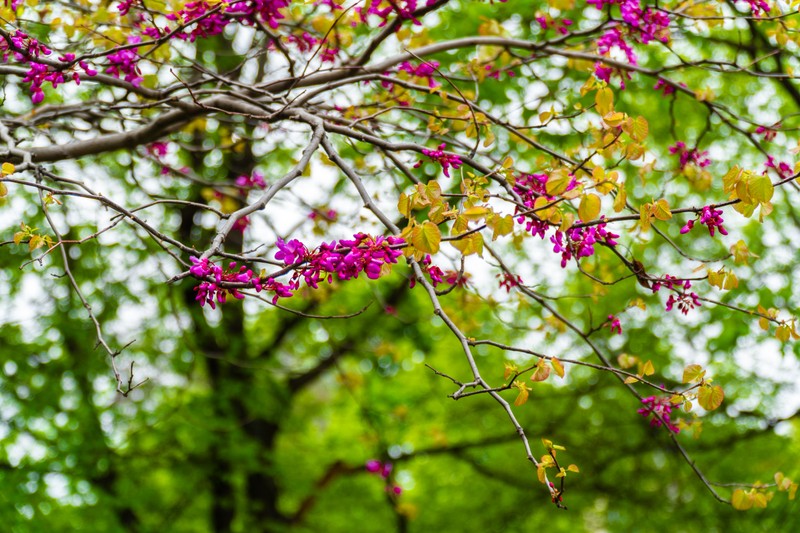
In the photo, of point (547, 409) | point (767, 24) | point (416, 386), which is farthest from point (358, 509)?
point (767, 24)

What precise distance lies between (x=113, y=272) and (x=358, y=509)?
3.75 meters

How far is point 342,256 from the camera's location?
82.2 inches

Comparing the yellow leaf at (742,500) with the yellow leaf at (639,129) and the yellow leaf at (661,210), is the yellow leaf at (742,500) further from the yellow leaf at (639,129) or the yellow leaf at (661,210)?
the yellow leaf at (639,129)

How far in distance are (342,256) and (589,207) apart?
676 mm

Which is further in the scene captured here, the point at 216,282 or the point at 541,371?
the point at 541,371

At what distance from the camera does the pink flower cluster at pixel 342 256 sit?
6.72 feet

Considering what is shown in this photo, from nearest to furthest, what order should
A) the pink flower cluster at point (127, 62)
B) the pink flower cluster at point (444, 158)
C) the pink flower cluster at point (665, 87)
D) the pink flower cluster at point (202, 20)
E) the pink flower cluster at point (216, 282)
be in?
1. the pink flower cluster at point (216, 282)
2. the pink flower cluster at point (444, 158)
3. the pink flower cluster at point (202, 20)
4. the pink flower cluster at point (127, 62)
5. the pink flower cluster at point (665, 87)

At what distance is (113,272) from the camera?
6.74 metres

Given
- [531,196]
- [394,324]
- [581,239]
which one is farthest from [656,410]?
[394,324]

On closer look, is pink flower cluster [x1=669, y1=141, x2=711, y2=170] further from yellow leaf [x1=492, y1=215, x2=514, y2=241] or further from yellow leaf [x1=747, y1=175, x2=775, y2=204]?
yellow leaf [x1=492, y1=215, x2=514, y2=241]

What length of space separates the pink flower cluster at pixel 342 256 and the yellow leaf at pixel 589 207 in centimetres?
50

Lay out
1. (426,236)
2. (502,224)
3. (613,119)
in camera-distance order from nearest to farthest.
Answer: (426,236), (502,224), (613,119)

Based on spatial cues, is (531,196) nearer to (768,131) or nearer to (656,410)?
(656,410)

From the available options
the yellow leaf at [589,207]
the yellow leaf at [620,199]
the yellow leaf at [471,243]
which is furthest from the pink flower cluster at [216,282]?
the yellow leaf at [620,199]
